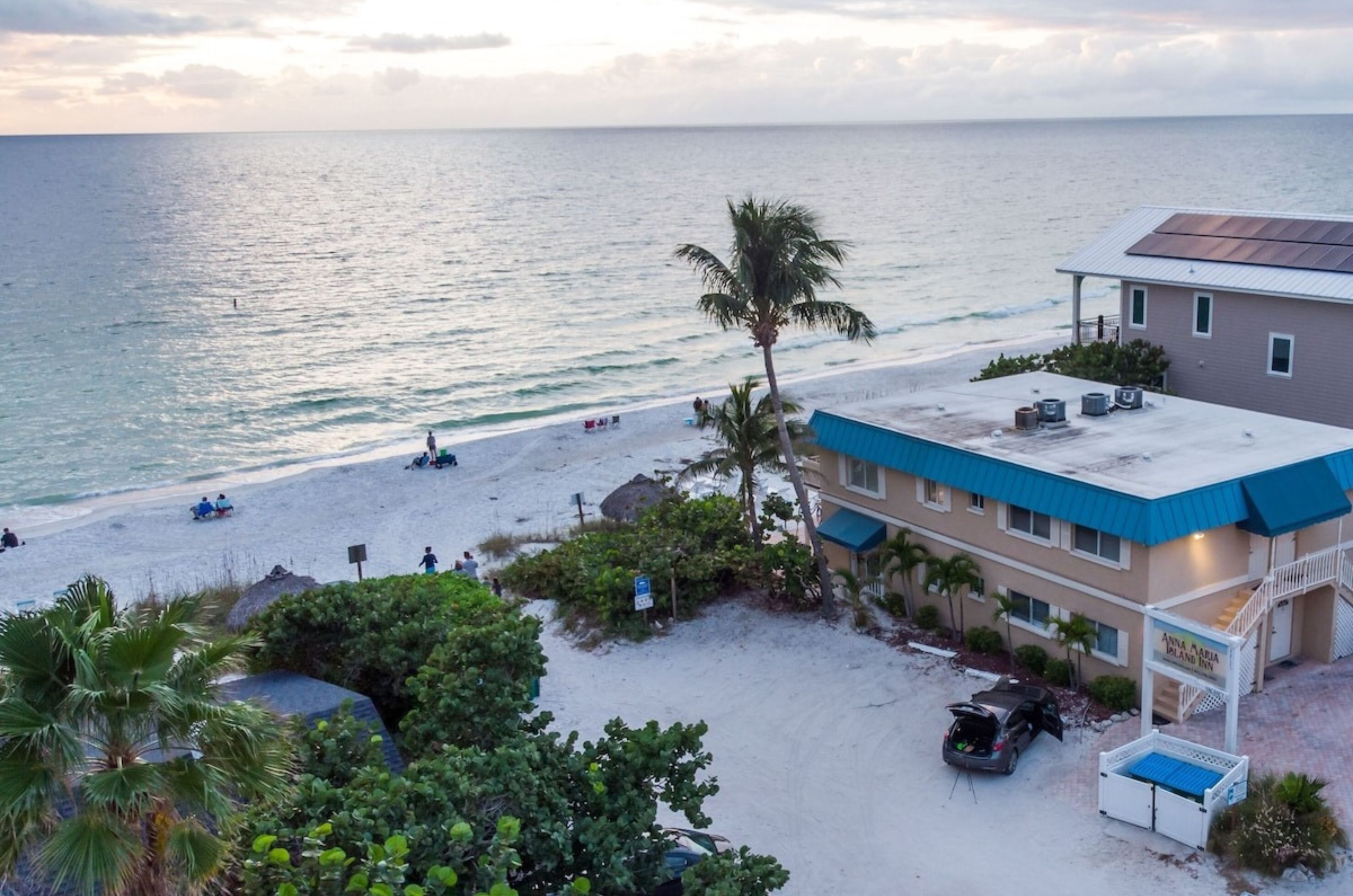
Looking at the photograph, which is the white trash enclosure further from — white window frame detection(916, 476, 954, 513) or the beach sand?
the beach sand

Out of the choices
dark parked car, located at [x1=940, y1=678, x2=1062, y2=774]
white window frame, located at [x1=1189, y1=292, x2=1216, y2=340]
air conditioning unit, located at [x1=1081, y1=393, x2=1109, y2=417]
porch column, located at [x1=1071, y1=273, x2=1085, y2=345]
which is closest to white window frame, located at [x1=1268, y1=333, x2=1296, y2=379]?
white window frame, located at [x1=1189, y1=292, x2=1216, y2=340]

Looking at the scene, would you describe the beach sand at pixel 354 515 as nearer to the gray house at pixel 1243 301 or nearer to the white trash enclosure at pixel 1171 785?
the gray house at pixel 1243 301

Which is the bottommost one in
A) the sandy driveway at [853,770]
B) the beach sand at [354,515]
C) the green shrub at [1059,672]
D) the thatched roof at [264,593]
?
the beach sand at [354,515]

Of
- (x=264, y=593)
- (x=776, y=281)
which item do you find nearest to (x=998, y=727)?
(x=776, y=281)

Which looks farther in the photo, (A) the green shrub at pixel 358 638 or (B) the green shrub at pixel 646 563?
(B) the green shrub at pixel 646 563

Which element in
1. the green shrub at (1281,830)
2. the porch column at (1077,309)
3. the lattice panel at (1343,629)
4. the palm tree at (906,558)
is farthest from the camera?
the porch column at (1077,309)

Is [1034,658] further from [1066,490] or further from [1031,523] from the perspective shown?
[1066,490]

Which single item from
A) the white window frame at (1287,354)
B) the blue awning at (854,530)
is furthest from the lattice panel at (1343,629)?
the white window frame at (1287,354)
